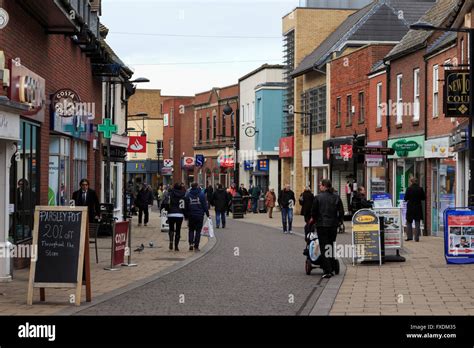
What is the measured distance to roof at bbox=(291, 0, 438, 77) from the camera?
4978 centimetres

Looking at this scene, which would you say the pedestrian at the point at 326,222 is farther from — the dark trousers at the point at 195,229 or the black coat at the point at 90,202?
the dark trousers at the point at 195,229

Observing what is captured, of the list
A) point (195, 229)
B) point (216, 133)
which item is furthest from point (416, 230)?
point (216, 133)

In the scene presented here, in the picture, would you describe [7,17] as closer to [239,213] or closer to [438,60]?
[438,60]

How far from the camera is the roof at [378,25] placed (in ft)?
163

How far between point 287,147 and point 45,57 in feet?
123

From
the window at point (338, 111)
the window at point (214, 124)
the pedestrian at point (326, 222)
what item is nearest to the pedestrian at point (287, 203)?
the window at point (338, 111)

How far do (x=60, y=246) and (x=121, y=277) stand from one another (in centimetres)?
436

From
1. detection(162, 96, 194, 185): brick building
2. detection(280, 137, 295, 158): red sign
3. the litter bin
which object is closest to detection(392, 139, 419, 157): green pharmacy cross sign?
the litter bin

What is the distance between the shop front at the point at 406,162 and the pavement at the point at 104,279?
8.96 m

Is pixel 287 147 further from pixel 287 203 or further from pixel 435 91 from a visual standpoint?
pixel 435 91

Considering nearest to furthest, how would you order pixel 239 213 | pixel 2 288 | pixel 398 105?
pixel 2 288
pixel 398 105
pixel 239 213

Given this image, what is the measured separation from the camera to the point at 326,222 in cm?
1802

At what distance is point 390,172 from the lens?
3781 cm

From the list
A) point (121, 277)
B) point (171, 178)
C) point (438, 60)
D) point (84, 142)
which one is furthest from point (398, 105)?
point (171, 178)
